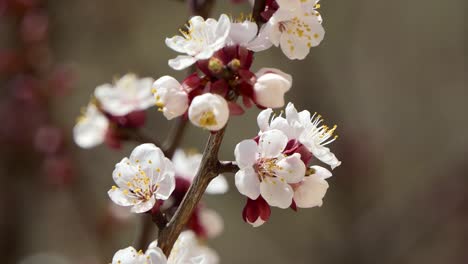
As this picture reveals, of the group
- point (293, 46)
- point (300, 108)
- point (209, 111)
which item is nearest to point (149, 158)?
point (209, 111)

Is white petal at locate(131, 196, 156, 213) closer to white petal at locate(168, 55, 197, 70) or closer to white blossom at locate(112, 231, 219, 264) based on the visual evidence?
white blossom at locate(112, 231, 219, 264)

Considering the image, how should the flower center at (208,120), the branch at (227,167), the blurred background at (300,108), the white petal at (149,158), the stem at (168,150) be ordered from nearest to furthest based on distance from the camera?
the flower center at (208,120)
the branch at (227,167)
the white petal at (149,158)
the stem at (168,150)
the blurred background at (300,108)

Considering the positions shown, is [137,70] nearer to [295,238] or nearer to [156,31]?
[156,31]

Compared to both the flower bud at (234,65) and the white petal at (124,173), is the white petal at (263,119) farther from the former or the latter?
the white petal at (124,173)

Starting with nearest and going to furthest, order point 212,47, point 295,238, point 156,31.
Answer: point 212,47
point 295,238
point 156,31

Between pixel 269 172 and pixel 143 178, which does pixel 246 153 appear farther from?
pixel 143 178

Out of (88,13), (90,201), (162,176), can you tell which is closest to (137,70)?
(88,13)

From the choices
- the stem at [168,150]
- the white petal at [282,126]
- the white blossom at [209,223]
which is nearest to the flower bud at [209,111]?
the white petal at [282,126]
